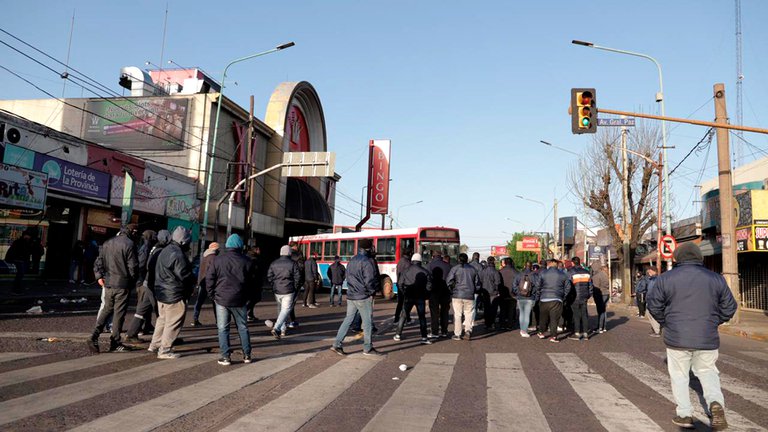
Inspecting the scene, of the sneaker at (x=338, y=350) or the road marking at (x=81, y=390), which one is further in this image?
the sneaker at (x=338, y=350)

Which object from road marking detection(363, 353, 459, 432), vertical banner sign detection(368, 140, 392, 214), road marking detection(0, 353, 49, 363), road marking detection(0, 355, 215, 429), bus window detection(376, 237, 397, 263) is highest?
vertical banner sign detection(368, 140, 392, 214)

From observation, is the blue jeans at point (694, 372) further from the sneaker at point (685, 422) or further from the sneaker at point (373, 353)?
the sneaker at point (373, 353)

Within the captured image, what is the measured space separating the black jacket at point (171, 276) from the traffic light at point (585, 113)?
10.2m

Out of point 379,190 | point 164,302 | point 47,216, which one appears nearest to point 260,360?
point 164,302

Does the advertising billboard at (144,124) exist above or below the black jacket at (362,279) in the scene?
above

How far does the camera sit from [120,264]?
800cm

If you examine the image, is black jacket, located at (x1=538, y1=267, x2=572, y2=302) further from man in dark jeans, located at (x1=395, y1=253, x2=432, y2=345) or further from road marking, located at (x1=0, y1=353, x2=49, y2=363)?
road marking, located at (x1=0, y1=353, x2=49, y2=363)

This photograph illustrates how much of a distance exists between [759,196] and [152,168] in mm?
27495

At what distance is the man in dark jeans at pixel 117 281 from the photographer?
7.94m

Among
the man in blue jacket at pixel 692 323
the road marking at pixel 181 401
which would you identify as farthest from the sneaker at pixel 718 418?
the road marking at pixel 181 401

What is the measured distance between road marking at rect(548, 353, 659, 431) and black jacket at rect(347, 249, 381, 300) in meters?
3.14

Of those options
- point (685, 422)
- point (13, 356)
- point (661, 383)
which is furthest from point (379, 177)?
point (685, 422)

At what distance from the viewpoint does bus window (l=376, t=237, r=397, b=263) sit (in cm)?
2316

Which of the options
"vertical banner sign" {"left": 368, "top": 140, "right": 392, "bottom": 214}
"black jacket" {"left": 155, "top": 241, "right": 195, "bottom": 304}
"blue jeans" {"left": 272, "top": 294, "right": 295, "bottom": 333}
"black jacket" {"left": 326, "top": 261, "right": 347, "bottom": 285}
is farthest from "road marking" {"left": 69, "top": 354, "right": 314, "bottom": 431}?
"vertical banner sign" {"left": 368, "top": 140, "right": 392, "bottom": 214}
